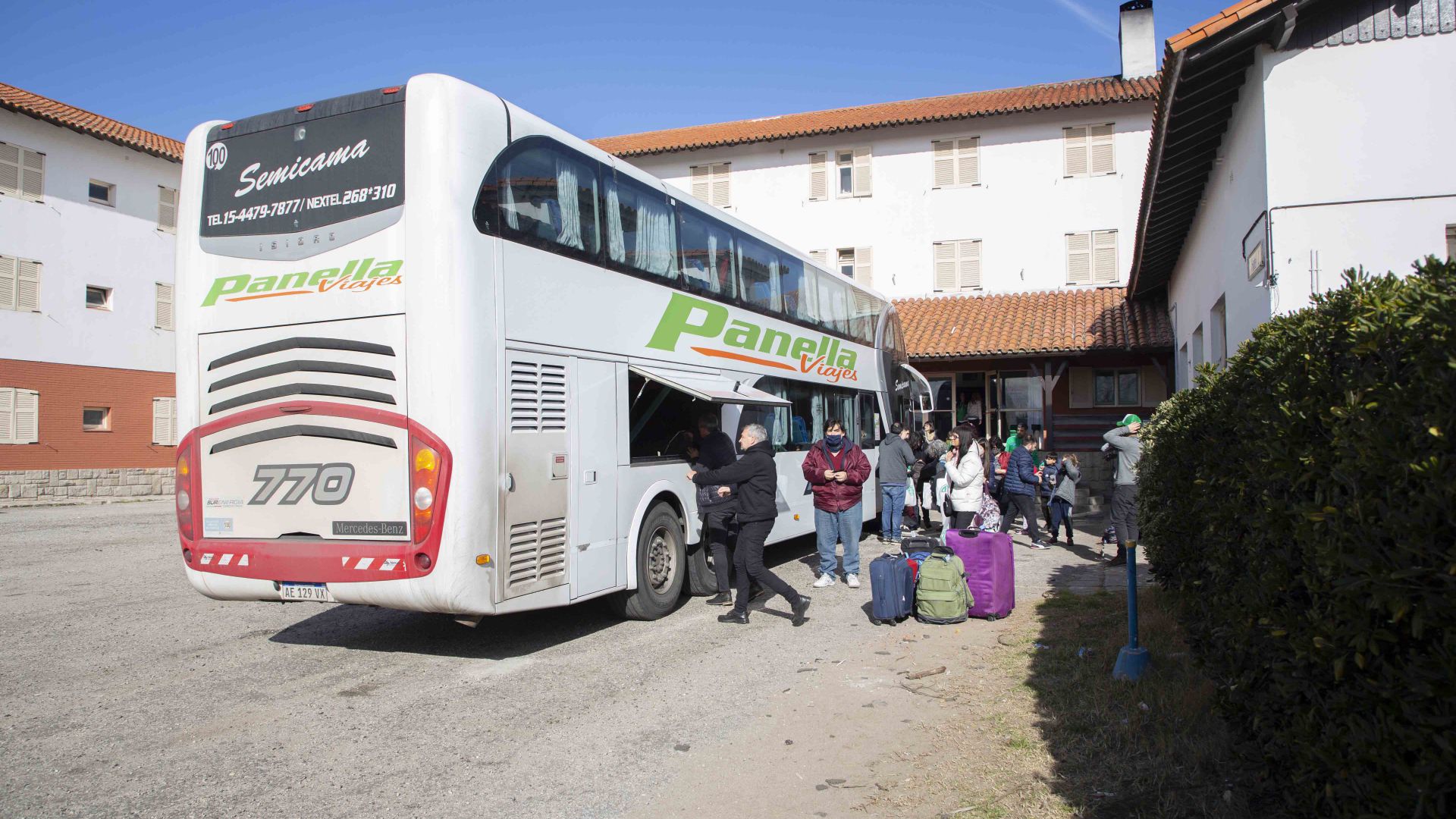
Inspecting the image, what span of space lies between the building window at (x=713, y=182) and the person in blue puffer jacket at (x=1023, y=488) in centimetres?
1814

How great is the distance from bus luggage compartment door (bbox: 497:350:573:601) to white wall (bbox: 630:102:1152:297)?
2179cm

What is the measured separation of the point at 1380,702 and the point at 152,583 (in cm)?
1147

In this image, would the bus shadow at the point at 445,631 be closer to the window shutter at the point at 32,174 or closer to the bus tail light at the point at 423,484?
the bus tail light at the point at 423,484

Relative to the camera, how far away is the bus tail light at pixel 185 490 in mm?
7121

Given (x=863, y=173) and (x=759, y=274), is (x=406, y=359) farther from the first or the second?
(x=863, y=173)

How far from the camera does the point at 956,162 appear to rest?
91.4ft

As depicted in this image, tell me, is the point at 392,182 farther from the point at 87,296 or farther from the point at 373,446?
the point at 87,296

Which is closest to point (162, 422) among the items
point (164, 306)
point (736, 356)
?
point (164, 306)

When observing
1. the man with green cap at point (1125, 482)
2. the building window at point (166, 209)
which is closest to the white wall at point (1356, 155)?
the man with green cap at point (1125, 482)

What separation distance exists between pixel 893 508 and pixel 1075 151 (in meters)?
16.9

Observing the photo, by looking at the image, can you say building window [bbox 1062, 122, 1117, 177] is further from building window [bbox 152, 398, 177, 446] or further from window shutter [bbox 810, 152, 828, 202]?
building window [bbox 152, 398, 177, 446]

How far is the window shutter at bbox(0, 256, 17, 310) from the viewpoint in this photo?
23.6 meters

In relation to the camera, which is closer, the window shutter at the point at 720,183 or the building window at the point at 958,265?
the building window at the point at 958,265

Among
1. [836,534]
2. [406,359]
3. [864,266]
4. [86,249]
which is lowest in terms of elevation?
[836,534]
